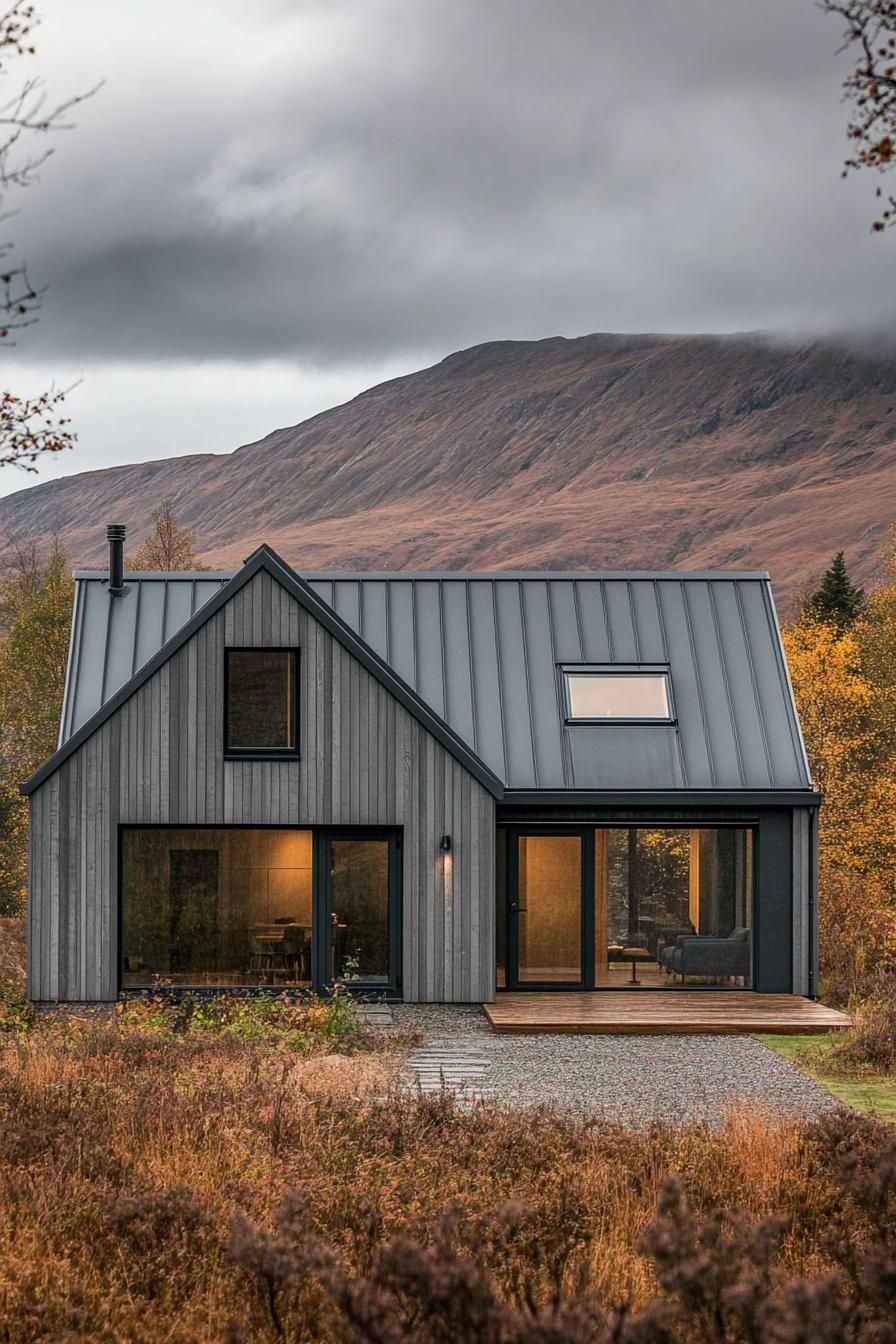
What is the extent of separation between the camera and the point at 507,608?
61.5ft

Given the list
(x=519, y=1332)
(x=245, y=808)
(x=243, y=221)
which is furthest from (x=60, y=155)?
(x=243, y=221)

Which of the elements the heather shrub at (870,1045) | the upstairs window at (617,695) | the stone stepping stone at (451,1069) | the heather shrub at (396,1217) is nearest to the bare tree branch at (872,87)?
the heather shrub at (396,1217)

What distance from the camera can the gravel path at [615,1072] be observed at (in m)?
10.7

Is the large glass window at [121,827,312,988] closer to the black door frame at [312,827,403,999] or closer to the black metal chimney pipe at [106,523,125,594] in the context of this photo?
the black door frame at [312,827,403,999]

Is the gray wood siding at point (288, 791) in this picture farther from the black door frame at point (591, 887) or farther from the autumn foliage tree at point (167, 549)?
the autumn foliage tree at point (167, 549)

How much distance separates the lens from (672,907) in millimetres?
16719

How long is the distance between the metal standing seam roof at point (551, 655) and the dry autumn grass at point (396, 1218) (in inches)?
300

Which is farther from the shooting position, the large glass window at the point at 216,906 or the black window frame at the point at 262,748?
the black window frame at the point at 262,748

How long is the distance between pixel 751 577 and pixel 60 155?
43.7ft

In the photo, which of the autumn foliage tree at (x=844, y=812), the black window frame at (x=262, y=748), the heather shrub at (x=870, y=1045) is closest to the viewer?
the heather shrub at (x=870, y=1045)

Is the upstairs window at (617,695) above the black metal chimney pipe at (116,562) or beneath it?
beneath

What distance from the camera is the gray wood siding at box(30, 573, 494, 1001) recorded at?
16031 millimetres

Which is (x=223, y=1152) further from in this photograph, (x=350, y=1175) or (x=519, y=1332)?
(x=519, y=1332)

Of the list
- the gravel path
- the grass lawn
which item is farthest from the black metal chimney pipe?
the grass lawn
